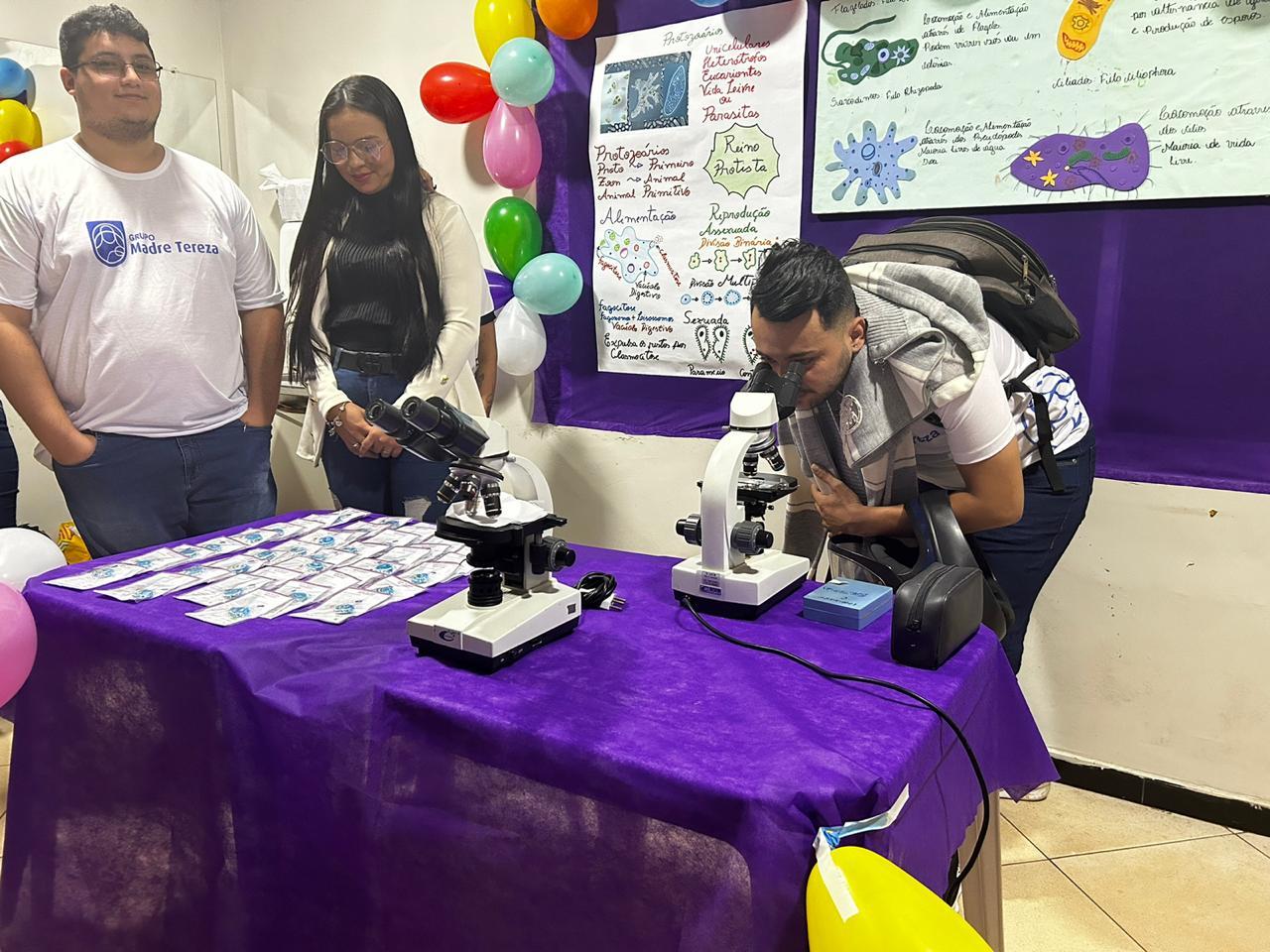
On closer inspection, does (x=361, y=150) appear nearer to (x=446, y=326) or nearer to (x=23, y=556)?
(x=446, y=326)

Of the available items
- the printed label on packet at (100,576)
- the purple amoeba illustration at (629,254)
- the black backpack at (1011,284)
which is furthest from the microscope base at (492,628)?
the purple amoeba illustration at (629,254)

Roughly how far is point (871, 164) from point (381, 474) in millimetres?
1549

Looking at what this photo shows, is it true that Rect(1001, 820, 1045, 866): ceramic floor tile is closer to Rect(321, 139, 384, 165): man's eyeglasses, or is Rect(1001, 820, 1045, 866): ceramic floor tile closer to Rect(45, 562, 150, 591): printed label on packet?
Rect(45, 562, 150, 591): printed label on packet

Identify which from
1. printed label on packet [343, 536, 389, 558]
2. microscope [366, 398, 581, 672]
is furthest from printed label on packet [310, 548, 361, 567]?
microscope [366, 398, 581, 672]

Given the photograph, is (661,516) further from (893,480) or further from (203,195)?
(203,195)

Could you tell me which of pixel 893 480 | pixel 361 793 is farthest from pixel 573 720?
pixel 893 480

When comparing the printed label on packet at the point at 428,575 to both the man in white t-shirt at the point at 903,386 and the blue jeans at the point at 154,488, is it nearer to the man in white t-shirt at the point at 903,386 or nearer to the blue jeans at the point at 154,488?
the man in white t-shirt at the point at 903,386

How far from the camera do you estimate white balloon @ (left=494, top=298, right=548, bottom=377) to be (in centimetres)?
264

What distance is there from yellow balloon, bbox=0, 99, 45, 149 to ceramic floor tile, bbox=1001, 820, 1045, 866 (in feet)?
9.93

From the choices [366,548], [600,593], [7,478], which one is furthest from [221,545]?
[7,478]

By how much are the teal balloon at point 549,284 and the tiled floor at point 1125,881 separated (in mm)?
1789

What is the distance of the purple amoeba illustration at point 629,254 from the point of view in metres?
2.65

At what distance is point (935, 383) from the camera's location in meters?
1.46

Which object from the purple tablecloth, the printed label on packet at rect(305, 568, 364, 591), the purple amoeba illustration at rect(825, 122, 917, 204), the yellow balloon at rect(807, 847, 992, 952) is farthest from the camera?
the purple amoeba illustration at rect(825, 122, 917, 204)
